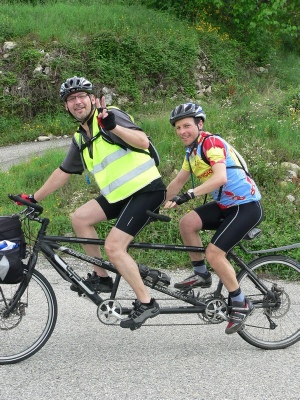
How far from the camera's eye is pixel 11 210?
25.4ft

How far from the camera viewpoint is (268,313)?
4551 mm

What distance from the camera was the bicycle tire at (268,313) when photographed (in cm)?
451

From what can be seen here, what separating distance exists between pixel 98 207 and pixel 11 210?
3.71 metres

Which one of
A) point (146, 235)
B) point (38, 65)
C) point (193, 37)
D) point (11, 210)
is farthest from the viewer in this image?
point (193, 37)

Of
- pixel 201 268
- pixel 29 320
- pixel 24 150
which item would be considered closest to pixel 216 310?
pixel 201 268

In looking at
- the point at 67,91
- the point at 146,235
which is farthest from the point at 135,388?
the point at 146,235

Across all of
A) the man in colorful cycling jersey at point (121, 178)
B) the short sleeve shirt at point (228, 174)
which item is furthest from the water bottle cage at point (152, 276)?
the short sleeve shirt at point (228, 174)

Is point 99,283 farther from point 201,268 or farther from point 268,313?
point 268,313

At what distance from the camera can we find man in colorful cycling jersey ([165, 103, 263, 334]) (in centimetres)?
417

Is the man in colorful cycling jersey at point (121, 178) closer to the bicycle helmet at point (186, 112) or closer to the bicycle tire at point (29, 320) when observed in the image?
the bicycle helmet at point (186, 112)

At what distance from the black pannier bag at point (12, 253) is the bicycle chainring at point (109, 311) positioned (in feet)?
2.10

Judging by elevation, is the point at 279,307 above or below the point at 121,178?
below

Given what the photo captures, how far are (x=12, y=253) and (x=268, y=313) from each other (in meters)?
2.08

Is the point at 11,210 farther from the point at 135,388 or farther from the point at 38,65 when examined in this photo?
the point at 38,65
